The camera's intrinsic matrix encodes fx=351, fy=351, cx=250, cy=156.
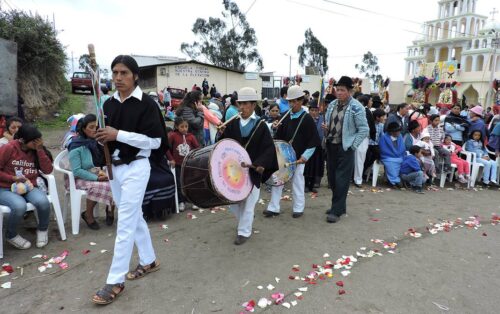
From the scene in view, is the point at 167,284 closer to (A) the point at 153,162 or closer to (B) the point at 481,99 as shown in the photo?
(A) the point at 153,162

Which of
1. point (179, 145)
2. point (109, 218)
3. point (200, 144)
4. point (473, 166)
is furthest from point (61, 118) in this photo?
point (473, 166)

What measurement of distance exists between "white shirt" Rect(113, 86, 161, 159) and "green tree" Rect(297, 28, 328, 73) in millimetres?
54446

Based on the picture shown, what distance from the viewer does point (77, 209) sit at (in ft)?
14.9

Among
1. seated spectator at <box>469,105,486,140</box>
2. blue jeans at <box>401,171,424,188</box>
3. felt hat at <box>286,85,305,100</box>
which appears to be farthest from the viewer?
seated spectator at <box>469,105,486,140</box>

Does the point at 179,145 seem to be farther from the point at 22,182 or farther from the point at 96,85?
the point at 96,85

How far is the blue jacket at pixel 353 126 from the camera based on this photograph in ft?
16.3

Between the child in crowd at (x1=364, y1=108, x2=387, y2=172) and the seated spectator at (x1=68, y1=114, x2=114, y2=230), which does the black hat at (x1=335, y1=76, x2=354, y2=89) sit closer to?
the child in crowd at (x1=364, y1=108, x2=387, y2=172)

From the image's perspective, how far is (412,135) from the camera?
7773 mm

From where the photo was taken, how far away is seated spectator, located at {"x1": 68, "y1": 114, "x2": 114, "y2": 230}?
15.2ft

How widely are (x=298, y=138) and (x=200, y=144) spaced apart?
2.12 m

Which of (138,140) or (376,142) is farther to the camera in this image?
(376,142)

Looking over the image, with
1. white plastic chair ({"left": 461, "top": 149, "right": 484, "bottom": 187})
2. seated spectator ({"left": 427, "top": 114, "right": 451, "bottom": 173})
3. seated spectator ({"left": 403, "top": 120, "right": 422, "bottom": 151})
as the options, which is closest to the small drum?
seated spectator ({"left": 403, "top": 120, "right": 422, "bottom": 151})

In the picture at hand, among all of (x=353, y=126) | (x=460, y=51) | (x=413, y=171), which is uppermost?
(x=460, y=51)

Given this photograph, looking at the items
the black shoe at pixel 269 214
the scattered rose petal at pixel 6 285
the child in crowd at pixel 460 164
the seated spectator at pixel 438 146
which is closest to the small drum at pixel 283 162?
the black shoe at pixel 269 214
